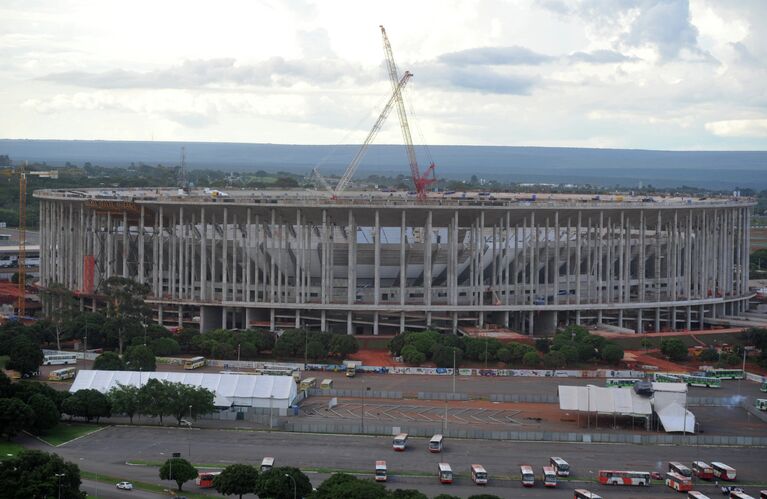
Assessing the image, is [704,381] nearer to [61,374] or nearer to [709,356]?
[709,356]

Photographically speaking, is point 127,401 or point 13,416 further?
point 127,401

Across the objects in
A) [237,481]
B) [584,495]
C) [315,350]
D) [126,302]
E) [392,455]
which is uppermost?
[126,302]

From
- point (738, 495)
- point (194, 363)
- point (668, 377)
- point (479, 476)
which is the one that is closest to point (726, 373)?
point (668, 377)

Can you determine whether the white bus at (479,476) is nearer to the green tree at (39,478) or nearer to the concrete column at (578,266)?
the green tree at (39,478)

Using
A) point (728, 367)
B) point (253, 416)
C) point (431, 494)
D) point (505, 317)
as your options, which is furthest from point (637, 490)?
point (505, 317)

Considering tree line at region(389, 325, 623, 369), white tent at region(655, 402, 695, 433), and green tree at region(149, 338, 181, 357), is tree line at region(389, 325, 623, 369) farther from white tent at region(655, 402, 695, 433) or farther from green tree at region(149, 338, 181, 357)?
white tent at region(655, 402, 695, 433)

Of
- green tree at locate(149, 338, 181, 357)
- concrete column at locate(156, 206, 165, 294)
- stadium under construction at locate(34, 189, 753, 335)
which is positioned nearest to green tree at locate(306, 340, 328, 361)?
green tree at locate(149, 338, 181, 357)

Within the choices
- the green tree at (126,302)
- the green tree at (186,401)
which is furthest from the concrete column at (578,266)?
the green tree at (186,401)
